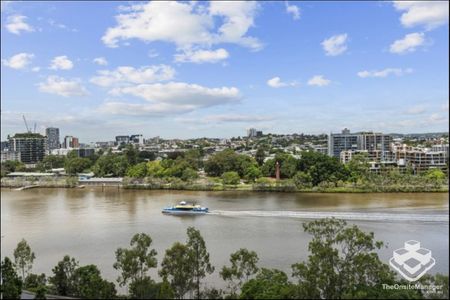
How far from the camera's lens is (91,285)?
2582mm

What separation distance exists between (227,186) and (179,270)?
7685 mm

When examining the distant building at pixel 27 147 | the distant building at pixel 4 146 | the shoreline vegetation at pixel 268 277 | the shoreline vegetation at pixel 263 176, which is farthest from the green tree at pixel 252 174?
the distant building at pixel 4 146

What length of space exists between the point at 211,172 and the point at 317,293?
34.2ft

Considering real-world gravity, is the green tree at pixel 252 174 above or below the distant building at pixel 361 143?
below

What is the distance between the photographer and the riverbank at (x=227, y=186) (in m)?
8.85

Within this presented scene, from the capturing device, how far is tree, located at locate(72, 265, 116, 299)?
2.55 m

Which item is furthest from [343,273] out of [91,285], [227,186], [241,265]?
[227,186]

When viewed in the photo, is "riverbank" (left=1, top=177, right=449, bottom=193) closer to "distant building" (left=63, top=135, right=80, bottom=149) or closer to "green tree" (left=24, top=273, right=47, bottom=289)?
"green tree" (left=24, top=273, right=47, bottom=289)

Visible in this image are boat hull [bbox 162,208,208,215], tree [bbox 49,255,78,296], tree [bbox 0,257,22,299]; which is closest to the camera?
tree [bbox 0,257,22,299]

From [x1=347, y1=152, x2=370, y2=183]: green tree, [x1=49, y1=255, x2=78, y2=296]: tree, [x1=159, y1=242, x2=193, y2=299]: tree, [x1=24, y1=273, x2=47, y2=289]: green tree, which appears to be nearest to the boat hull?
[x1=24, y1=273, x2=47, y2=289]: green tree

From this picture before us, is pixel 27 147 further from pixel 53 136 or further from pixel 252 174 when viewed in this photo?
pixel 252 174

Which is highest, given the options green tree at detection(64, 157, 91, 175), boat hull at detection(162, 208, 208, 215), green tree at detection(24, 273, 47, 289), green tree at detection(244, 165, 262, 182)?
green tree at detection(64, 157, 91, 175)

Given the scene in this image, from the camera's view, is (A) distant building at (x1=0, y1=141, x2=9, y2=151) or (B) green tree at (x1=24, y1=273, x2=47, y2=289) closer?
(B) green tree at (x1=24, y1=273, x2=47, y2=289)

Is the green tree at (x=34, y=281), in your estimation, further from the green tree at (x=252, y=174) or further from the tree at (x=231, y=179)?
the green tree at (x=252, y=174)
